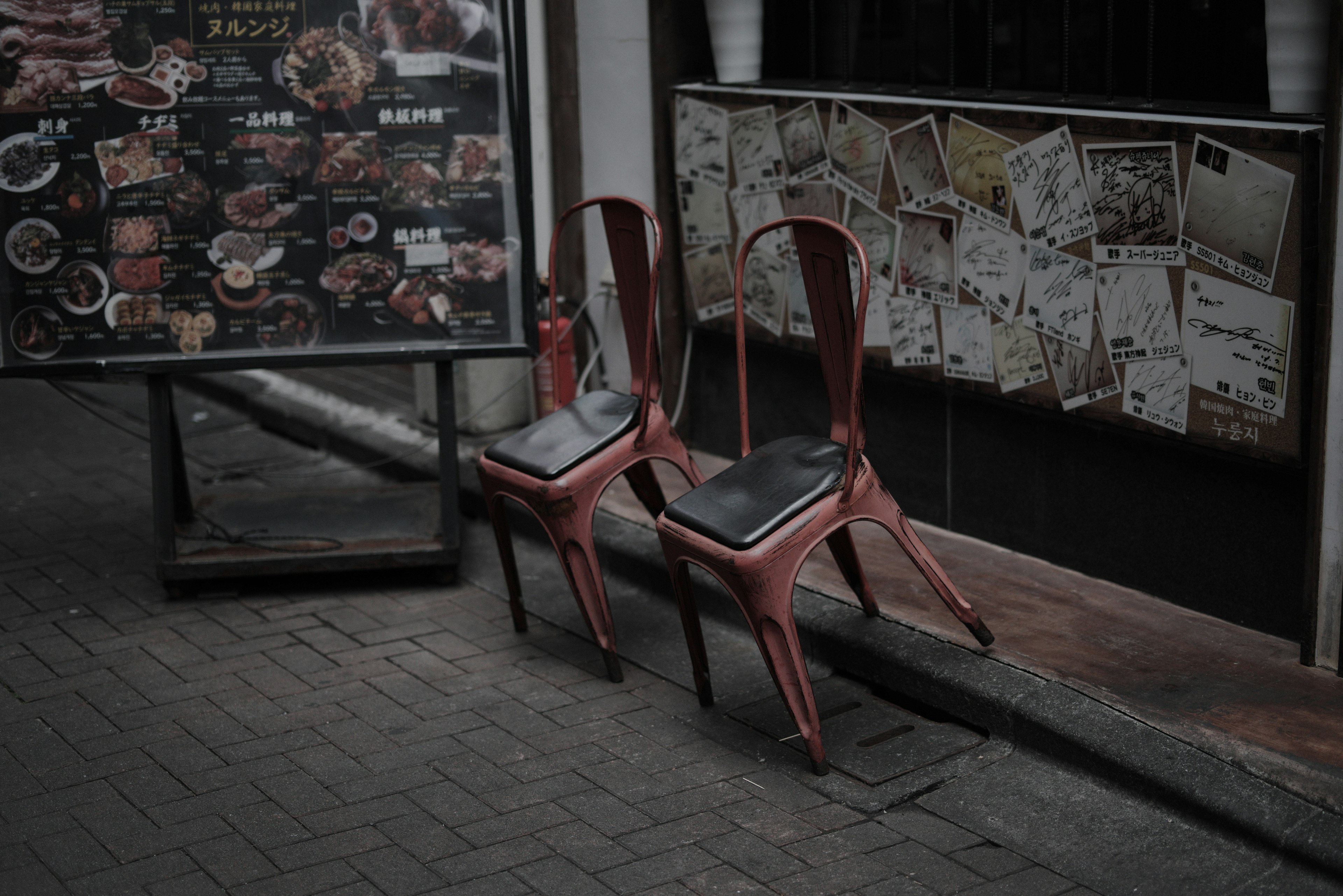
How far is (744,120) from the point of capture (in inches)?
222

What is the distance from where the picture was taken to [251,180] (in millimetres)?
4875

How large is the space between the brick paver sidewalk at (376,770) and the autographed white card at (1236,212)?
1768mm

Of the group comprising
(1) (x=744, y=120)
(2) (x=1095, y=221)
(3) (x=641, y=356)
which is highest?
(1) (x=744, y=120)

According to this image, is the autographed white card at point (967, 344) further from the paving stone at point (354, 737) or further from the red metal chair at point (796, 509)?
the paving stone at point (354, 737)

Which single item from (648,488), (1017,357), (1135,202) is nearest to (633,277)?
(648,488)

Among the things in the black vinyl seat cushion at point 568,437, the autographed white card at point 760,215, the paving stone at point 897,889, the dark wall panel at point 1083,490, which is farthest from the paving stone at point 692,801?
the autographed white card at point 760,215

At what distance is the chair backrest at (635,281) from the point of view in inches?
174

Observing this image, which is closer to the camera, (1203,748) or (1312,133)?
(1203,748)

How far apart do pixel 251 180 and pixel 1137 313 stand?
116 inches

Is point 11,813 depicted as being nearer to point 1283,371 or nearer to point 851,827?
point 851,827

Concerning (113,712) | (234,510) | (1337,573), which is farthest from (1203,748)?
(234,510)

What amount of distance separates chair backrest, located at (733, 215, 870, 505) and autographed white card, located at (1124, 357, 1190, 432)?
94cm

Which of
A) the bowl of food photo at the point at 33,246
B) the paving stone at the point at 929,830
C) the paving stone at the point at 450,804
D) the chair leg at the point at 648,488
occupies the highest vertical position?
the bowl of food photo at the point at 33,246

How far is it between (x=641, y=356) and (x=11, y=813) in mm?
2288
